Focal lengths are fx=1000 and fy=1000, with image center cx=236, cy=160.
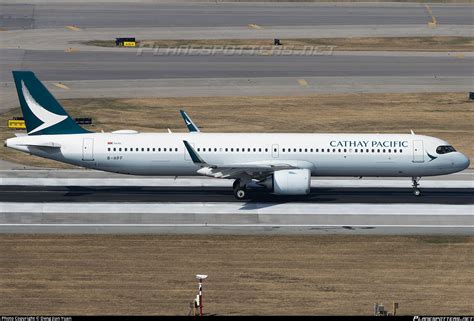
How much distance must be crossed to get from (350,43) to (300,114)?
38481 mm

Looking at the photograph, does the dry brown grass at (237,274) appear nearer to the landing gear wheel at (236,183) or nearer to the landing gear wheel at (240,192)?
the landing gear wheel at (240,192)

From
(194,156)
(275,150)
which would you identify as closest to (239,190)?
(275,150)

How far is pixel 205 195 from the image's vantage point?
67.1m

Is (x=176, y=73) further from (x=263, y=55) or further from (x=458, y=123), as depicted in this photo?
(x=458, y=123)

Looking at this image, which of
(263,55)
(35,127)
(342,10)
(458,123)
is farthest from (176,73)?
(342,10)

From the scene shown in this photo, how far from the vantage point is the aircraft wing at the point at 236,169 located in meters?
63.6

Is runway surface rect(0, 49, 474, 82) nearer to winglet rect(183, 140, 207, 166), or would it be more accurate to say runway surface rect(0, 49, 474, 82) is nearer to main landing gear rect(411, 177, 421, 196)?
main landing gear rect(411, 177, 421, 196)

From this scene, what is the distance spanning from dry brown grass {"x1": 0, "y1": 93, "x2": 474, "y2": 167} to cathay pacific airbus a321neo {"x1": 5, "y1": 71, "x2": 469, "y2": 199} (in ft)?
46.7

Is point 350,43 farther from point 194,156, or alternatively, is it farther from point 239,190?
point 194,156

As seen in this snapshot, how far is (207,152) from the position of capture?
65312 millimetres

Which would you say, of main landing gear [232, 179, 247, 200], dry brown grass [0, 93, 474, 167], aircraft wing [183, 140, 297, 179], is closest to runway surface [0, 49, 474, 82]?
dry brown grass [0, 93, 474, 167]

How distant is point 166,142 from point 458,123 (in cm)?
3407

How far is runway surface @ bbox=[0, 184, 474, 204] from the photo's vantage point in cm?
6569

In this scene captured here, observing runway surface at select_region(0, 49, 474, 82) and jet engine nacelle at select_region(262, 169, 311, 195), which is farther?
runway surface at select_region(0, 49, 474, 82)
